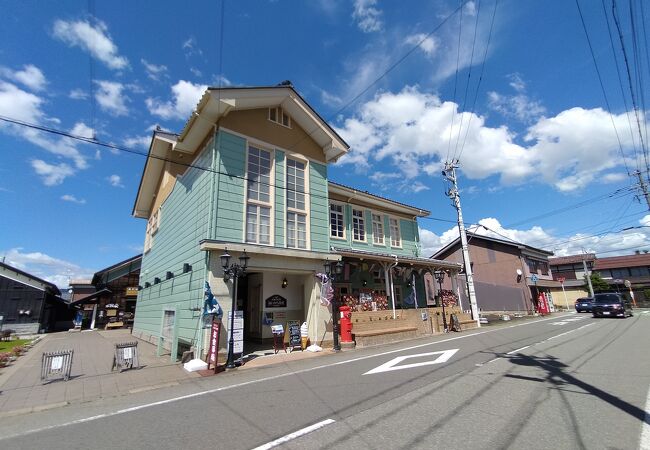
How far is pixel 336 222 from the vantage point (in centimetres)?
1747

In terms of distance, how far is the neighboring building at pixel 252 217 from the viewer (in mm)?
11055

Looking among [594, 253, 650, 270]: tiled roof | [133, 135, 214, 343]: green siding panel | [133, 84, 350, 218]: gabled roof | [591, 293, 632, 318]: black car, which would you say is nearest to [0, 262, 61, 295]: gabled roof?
[133, 135, 214, 343]: green siding panel

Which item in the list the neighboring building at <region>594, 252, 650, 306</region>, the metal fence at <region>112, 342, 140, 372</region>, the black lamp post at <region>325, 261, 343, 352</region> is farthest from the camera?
the neighboring building at <region>594, 252, 650, 306</region>

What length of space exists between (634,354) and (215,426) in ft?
36.9

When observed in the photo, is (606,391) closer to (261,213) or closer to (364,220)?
(261,213)

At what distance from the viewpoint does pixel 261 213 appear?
12.2m

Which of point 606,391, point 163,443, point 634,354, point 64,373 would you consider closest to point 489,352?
point 634,354

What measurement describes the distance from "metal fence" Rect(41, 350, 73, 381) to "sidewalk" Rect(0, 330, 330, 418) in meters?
0.21

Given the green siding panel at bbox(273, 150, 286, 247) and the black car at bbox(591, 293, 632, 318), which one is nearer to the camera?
the green siding panel at bbox(273, 150, 286, 247)

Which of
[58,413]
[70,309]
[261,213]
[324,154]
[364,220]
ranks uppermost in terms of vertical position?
[324,154]

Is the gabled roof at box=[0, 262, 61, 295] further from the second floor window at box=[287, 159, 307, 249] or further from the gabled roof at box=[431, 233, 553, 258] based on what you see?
the gabled roof at box=[431, 233, 553, 258]

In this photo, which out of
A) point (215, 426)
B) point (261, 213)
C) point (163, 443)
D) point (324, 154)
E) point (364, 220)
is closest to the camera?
point (163, 443)

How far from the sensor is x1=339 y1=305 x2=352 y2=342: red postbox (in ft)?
41.1

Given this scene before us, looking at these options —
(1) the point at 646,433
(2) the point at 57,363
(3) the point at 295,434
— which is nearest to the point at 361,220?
(2) the point at 57,363
